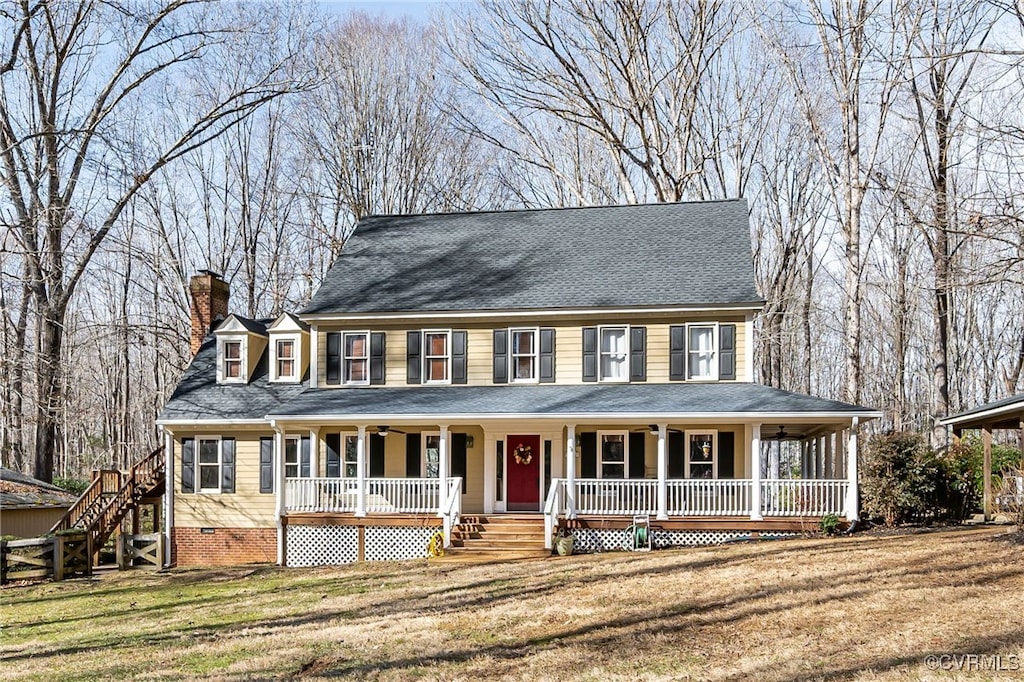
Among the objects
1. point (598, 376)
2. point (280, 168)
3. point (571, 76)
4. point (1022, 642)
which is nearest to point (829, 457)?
point (598, 376)

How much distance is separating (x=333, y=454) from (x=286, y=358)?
3.18 m

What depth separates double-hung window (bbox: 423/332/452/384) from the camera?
1008 inches

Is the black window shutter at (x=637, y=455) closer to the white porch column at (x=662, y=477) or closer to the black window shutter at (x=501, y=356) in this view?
the white porch column at (x=662, y=477)

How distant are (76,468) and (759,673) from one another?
Answer: 5307 cm

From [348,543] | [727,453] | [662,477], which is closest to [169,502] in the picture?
[348,543]

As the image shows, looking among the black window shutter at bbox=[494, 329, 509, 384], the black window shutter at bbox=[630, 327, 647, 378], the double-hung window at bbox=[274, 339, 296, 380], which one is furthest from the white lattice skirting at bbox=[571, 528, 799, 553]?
the double-hung window at bbox=[274, 339, 296, 380]

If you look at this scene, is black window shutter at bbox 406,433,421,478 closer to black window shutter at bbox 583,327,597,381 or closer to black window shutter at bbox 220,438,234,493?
black window shutter at bbox 583,327,597,381

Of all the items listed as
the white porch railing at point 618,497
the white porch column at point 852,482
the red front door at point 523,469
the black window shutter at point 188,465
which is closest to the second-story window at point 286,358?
the black window shutter at point 188,465

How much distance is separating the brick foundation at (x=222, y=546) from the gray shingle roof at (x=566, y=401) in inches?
132

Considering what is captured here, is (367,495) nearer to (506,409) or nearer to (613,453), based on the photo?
(506,409)

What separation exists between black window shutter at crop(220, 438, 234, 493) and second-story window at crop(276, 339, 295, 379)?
87.7 inches

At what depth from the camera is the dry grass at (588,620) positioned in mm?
12016

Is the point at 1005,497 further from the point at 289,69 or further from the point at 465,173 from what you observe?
the point at 465,173

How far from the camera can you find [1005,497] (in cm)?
1833
